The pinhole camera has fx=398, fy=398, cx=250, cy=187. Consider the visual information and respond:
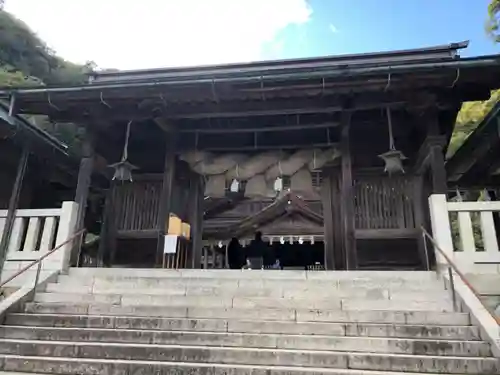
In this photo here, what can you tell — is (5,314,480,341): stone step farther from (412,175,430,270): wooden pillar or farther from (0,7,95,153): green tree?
(0,7,95,153): green tree

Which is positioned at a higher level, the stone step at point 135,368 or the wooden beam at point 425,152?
the wooden beam at point 425,152

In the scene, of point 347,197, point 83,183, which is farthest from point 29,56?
point 347,197

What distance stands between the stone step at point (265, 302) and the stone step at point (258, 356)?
102cm

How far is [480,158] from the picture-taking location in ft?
31.1

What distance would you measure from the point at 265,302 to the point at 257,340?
0.92 meters

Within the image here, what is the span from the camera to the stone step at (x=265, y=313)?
494cm

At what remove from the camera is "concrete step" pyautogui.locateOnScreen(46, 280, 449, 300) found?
564cm

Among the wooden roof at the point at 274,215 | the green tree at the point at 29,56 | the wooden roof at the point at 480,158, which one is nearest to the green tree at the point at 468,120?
the wooden roof at the point at 480,158

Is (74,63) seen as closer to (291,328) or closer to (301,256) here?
(301,256)

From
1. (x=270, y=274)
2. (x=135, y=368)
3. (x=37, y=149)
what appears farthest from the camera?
(x=37, y=149)

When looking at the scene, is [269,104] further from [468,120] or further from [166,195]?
[468,120]

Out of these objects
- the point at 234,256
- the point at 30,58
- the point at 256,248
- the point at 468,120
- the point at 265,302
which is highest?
the point at 30,58

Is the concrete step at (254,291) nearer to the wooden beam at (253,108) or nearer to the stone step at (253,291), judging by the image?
the stone step at (253,291)

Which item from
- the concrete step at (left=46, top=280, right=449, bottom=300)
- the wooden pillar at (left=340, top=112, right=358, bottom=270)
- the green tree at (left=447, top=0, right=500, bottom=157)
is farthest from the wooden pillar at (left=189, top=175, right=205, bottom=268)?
the green tree at (left=447, top=0, right=500, bottom=157)
